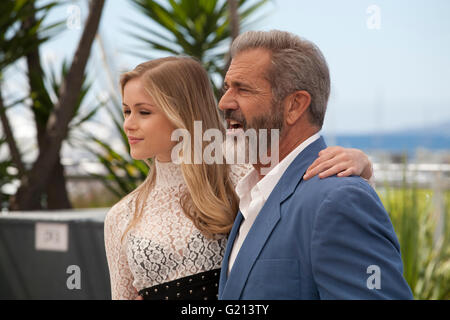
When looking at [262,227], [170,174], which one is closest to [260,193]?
[262,227]

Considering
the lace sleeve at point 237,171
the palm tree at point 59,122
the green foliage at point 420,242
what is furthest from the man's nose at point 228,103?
the palm tree at point 59,122

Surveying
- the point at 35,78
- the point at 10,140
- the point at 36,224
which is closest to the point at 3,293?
the point at 36,224

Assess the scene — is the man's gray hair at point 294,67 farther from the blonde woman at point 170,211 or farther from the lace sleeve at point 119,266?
the lace sleeve at point 119,266

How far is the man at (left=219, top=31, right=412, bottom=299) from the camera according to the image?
855 mm

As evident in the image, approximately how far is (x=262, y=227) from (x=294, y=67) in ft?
1.02

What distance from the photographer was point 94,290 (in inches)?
97.7

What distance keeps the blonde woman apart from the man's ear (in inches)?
10.7

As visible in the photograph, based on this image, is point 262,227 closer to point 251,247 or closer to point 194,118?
point 251,247

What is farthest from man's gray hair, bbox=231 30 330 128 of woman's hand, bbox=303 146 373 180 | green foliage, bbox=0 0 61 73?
green foliage, bbox=0 0 61 73

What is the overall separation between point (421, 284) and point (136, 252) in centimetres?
172

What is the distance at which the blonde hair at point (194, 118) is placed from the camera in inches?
47.3

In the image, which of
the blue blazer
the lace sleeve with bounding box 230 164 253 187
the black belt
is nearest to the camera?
the blue blazer

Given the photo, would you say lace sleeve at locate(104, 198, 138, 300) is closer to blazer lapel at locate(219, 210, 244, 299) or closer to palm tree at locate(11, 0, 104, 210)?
blazer lapel at locate(219, 210, 244, 299)

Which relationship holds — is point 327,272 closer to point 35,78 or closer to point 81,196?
point 35,78
